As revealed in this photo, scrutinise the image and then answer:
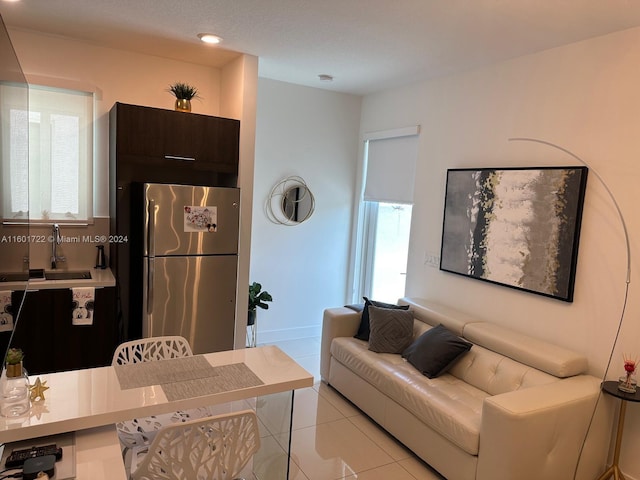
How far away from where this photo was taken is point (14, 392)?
174 cm

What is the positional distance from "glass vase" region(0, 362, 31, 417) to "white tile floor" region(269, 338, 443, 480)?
1.63 metres

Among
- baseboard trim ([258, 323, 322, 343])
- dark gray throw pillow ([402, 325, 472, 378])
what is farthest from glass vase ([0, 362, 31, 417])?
baseboard trim ([258, 323, 322, 343])

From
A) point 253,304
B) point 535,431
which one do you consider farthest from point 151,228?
point 535,431

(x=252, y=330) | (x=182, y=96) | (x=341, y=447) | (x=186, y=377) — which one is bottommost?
(x=341, y=447)

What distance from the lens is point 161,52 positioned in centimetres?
387

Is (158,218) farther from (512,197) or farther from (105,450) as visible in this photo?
(512,197)

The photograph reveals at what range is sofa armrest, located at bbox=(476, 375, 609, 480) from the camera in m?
2.36

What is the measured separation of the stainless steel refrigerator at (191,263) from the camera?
355 centimetres

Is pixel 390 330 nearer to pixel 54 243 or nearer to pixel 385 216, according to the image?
pixel 385 216

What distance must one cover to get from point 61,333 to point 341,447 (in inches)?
86.5

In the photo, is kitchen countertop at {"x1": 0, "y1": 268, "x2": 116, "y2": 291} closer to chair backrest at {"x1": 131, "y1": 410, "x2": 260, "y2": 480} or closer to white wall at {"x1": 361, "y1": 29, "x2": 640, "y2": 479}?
chair backrest at {"x1": 131, "y1": 410, "x2": 260, "y2": 480}

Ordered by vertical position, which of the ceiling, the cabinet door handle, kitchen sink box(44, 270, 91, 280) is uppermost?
the ceiling

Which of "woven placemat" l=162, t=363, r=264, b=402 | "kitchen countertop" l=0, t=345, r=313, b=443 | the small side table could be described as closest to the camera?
"kitchen countertop" l=0, t=345, r=313, b=443

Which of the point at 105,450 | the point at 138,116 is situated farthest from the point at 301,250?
the point at 105,450
